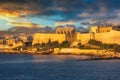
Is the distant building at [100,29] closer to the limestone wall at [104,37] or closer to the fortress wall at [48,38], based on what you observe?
the limestone wall at [104,37]

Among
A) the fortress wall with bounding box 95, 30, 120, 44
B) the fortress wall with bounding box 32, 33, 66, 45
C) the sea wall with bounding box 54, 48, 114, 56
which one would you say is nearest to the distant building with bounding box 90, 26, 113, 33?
the fortress wall with bounding box 32, 33, 66, 45

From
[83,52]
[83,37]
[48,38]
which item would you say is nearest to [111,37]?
[83,52]

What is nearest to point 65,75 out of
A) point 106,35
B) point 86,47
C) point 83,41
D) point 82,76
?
point 82,76

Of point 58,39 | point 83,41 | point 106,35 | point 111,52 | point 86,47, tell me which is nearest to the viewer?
point 111,52

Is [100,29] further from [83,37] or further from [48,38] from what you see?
[48,38]

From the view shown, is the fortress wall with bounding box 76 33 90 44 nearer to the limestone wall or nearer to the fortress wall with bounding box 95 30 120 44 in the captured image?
the limestone wall

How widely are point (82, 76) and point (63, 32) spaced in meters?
94.3

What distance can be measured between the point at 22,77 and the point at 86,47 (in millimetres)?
63917

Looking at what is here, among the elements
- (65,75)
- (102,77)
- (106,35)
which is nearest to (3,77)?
(65,75)

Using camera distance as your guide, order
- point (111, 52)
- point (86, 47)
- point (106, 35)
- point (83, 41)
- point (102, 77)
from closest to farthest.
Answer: point (102, 77)
point (111, 52)
point (86, 47)
point (106, 35)
point (83, 41)

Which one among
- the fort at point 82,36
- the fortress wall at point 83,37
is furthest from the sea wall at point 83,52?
the fortress wall at point 83,37

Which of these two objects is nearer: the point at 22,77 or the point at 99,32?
the point at 22,77

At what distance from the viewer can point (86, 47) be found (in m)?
113

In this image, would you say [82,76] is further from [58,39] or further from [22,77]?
[58,39]
